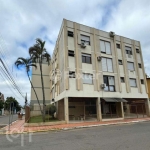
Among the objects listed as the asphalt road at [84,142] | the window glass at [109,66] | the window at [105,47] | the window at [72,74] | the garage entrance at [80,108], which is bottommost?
the asphalt road at [84,142]

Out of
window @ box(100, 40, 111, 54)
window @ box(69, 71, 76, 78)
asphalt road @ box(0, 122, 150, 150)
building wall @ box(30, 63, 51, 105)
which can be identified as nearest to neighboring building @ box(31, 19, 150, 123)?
window @ box(100, 40, 111, 54)

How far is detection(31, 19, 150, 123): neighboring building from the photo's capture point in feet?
55.7

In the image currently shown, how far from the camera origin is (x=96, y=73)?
18406mm

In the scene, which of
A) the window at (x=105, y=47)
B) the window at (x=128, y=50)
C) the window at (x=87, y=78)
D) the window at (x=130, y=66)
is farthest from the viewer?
the window at (x=128, y=50)

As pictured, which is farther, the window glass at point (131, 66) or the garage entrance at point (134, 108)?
the garage entrance at point (134, 108)

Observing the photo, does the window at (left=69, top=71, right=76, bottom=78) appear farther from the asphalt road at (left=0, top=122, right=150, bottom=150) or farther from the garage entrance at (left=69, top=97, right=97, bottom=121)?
the asphalt road at (left=0, top=122, right=150, bottom=150)

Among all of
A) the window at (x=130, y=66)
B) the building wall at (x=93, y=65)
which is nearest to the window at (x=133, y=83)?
the building wall at (x=93, y=65)

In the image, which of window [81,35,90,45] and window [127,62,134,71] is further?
window [127,62,134,71]

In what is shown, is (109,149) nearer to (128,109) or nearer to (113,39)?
(113,39)

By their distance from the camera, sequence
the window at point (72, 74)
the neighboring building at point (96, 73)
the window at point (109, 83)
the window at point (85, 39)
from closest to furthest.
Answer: the window at point (72, 74) → the neighboring building at point (96, 73) → the window at point (109, 83) → the window at point (85, 39)

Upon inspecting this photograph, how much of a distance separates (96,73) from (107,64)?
270 centimetres

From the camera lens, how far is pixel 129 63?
2211 centimetres

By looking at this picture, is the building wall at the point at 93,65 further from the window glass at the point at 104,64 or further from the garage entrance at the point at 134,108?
the garage entrance at the point at 134,108

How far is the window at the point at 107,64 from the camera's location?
63.8 ft
